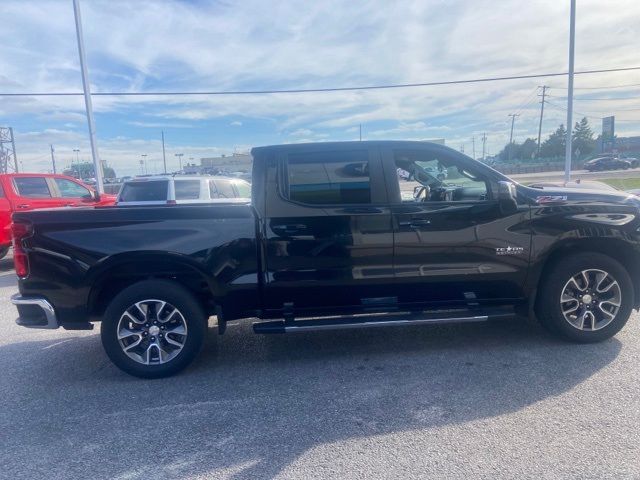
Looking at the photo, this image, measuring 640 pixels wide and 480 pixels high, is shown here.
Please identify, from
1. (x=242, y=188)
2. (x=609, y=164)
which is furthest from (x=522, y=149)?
(x=242, y=188)

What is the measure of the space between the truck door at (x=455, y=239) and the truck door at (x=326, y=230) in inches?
6.2

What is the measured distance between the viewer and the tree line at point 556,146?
74.9 metres

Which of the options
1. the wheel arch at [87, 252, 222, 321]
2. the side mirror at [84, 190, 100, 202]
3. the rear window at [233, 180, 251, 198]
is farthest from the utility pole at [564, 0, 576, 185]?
the wheel arch at [87, 252, 222, 321]

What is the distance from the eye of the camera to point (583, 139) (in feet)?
269

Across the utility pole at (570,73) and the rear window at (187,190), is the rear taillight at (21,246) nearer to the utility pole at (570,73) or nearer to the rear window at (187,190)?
the rear window at (187,190)

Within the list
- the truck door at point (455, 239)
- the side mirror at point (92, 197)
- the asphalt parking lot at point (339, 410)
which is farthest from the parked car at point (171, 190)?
the truck door at point (455, 239)

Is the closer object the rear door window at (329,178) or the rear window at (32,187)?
the rear door window at (329,178)

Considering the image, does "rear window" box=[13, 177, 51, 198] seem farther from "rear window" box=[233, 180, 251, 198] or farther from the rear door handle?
the rear door handle

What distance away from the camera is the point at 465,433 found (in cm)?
332

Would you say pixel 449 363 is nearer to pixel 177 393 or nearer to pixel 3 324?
pixel 177 393

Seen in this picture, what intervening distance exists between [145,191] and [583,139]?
87.5 meters

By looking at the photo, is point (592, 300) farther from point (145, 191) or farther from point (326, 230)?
point (145, 191)

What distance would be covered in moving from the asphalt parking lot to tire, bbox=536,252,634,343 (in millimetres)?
189

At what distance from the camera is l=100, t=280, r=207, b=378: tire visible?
433 cm
